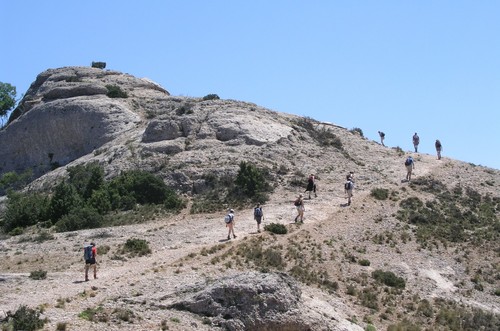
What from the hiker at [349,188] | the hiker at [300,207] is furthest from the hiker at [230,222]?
the hiker at [349,188]

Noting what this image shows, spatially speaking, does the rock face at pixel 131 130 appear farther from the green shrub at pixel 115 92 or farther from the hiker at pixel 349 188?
the hiker at pixel 349 188

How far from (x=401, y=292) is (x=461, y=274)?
17.7ft

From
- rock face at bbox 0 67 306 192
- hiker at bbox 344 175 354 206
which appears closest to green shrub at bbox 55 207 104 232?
rock face at bbox 0 67 306 192

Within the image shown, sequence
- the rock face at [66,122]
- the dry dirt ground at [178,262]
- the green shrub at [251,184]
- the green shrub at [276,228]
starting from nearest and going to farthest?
the dry dirt ground at [178,262] → the green shrub at [276,228] → the green shrub at [251,184] → the rock face at [66,122]

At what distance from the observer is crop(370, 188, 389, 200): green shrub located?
45.1 meters

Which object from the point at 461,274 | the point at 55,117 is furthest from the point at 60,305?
the point at 55,117

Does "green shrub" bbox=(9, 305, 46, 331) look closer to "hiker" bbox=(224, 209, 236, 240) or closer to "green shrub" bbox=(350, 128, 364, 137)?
"hiker" bbox=(224, 209, 236, 240)

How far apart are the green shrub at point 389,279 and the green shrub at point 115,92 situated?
137 feet

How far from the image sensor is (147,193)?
46281 mm

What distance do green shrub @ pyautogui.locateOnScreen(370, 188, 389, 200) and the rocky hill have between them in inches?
6.8

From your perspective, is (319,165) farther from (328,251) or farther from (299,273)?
(299,273)

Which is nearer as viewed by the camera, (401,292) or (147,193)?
(401,292)

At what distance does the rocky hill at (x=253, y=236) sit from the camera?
2559cm

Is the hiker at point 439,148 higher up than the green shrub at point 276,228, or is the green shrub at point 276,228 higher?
the hiker at point 439,148
